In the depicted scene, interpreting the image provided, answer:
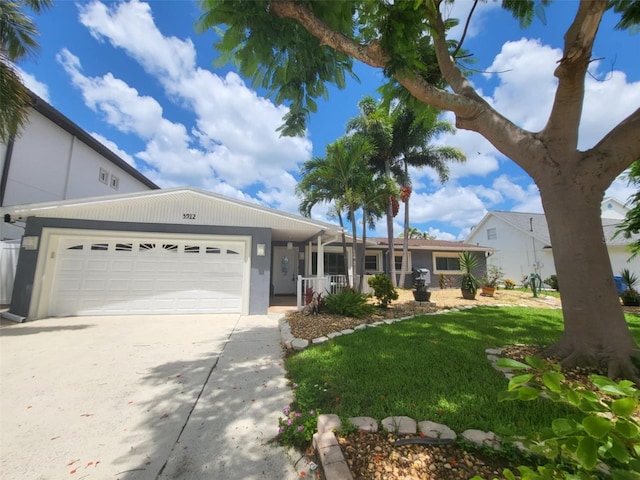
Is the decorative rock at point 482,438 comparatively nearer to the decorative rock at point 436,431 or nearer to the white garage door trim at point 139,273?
the decorative rock at point 436,431

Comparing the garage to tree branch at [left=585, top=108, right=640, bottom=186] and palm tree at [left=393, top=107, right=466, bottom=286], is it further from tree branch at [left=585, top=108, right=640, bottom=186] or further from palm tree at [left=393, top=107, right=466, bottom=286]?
palm tree at [left=393, top=107, right=466, bottom=286]

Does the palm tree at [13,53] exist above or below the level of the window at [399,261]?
above

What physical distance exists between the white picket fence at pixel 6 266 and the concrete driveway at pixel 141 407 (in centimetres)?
481

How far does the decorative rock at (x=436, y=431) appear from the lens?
7.51 feet

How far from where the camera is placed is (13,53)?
664cm

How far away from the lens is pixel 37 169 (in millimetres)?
9672

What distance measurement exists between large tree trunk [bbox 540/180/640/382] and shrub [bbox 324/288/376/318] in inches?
172

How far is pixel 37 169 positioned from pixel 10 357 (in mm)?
8297

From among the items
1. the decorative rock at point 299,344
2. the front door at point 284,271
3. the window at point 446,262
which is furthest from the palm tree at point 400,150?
the decorative rock at point 299,344

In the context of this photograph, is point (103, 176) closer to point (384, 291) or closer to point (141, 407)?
point (141, 407)

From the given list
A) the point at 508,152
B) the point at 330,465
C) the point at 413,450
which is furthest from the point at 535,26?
the point at 330,465

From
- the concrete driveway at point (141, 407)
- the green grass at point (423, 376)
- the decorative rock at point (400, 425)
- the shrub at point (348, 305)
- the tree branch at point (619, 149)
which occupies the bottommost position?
the concrete driveway at point (141, 407)

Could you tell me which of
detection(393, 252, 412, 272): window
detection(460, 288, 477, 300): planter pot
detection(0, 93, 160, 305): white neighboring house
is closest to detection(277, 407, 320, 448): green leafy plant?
detection(0, 93, 160, 305): white neighboring house

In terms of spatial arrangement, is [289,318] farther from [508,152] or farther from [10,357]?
[508,152]
